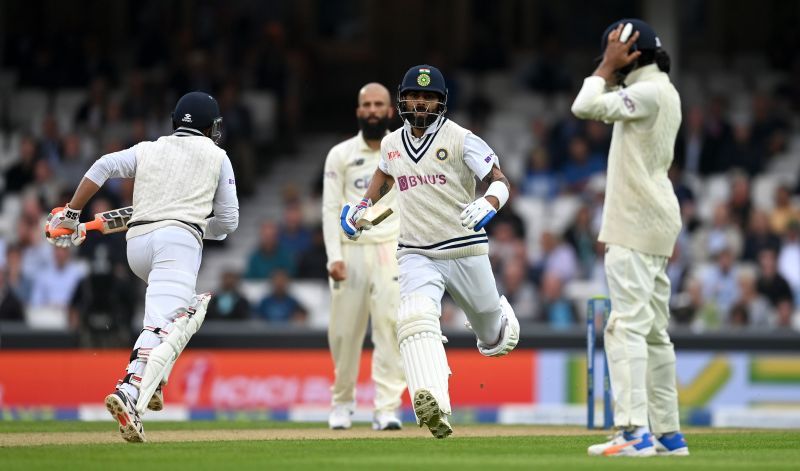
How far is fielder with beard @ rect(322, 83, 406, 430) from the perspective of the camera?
11.3 m

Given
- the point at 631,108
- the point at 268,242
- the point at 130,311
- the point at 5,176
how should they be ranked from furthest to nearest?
the point at 5,176 < the point at 268,242 < the point at 130,311 < the point at 631,108

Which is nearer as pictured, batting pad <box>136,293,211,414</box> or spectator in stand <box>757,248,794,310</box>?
batting pad <box>136,293,211,414</box>

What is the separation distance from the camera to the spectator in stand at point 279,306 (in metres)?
17.0

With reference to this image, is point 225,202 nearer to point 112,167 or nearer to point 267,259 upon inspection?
point 112,167

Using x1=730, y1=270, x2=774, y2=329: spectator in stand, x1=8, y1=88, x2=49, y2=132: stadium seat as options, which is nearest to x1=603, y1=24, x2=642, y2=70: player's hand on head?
x1=730, y1=270, x2=774, y2=329: spectator in stand

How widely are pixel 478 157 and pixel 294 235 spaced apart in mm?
9716

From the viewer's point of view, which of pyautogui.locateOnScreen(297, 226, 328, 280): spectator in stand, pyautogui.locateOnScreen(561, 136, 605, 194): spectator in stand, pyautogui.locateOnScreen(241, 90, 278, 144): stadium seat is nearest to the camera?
pyautogui.locateOnScreen(297, 226, 328, 280): spectator in stand

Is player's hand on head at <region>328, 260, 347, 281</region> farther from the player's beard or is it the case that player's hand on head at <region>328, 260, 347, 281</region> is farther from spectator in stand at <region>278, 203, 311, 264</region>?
spectator in stand at <region>278, 203, 311, 264</region>

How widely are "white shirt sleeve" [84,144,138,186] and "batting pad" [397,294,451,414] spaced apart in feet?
6.45

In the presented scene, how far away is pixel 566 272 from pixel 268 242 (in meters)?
3.59

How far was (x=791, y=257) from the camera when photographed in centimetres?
1758

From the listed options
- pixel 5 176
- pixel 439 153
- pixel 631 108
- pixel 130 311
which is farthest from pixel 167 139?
pixel 5 176

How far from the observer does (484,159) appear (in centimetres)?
918

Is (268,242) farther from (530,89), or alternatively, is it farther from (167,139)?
(167,139)
